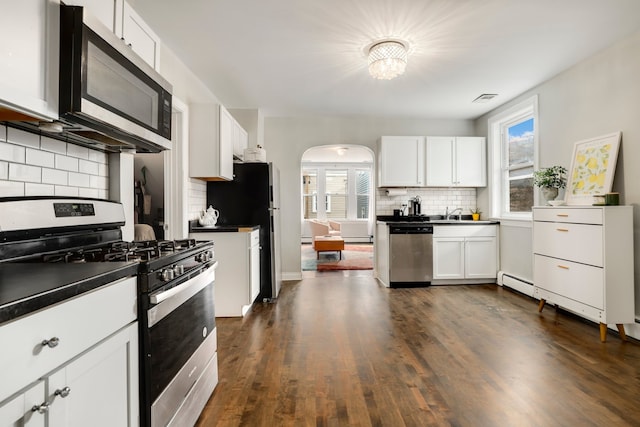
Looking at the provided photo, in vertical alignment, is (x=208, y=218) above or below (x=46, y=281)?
above

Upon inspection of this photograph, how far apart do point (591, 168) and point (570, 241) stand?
0.79 metres

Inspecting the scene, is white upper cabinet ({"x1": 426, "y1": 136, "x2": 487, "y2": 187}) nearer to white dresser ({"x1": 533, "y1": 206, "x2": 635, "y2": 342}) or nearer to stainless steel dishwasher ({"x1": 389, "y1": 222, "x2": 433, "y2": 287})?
stainless steel dishwasher ({"x1": 389, "y1": 222, "x2": 433, "y2": 287})

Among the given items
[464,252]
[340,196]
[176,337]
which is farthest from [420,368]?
[340,196]

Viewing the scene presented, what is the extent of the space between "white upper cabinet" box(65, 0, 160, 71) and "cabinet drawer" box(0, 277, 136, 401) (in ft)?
3.64

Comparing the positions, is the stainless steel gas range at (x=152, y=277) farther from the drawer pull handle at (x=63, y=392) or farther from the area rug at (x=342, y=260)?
the area rug at (x=342, y=260)

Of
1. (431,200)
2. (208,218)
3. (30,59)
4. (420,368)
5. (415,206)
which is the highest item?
(30,59)

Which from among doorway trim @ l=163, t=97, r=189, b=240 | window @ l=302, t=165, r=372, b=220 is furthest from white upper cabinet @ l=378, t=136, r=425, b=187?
window @ l=302, t=165, r=372, b=220

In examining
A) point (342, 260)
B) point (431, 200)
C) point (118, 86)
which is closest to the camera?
point (118, 86)

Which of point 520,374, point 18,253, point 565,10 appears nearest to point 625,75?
point 565,10

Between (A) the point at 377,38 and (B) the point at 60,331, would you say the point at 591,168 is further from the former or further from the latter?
(B) the point at 60,331

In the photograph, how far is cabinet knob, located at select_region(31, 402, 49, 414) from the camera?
76cm

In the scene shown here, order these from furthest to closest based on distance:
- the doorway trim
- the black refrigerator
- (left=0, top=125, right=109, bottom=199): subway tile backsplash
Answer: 1. the black refrigerator
2. the doorway trim
3. (left=0, top=125, right=109, bottom=199): subway tile backsplash

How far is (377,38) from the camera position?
109 inches

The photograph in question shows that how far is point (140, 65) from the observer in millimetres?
1624
